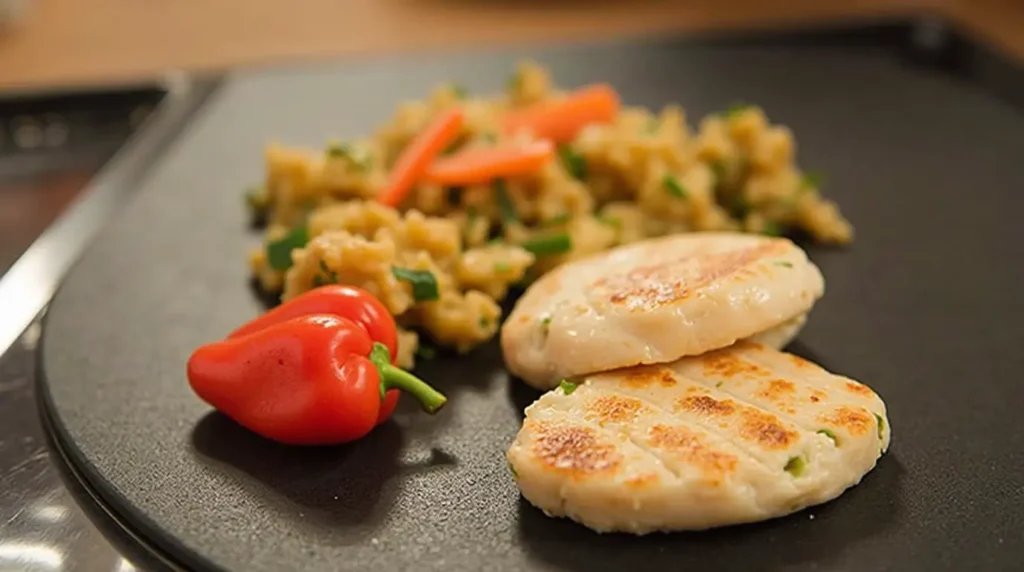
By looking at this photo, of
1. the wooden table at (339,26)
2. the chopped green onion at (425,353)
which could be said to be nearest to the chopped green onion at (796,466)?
the chopped green onion at (425,353)

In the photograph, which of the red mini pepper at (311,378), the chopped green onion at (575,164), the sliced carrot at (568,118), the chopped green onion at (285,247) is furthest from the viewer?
the sliced carrot at (568,118)

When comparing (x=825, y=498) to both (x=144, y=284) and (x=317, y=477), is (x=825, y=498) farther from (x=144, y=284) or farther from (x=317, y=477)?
(x=144, y=284)

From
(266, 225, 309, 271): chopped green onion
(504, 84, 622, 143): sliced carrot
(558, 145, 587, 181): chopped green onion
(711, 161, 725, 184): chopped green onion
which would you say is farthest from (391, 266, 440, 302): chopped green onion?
(711, 161, 725, 184): chopped green onion

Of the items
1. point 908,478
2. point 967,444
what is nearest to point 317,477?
point 908,478

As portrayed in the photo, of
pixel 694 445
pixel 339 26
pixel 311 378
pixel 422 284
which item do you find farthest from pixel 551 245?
pixel 339 26

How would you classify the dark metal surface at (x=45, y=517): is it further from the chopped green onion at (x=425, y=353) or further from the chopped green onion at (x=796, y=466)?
the chopped green onion at (x=796, y=466)

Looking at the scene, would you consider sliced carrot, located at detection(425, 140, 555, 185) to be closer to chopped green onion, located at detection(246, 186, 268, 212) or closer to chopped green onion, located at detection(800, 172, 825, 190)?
chopped green onion, located at detection(246, 186, 268, 212)

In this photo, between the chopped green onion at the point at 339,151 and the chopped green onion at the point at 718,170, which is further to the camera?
the chopped green onion at the point at 718,170
